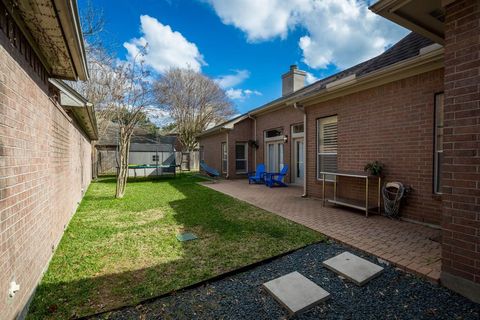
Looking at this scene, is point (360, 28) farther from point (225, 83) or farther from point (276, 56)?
point (225, 83)

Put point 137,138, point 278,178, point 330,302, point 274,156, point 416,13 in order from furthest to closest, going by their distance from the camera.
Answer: point 137,138, point 274,156, point 278,178, point 416,13, point 330,302

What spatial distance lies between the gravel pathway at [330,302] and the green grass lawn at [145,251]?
8.4 inches

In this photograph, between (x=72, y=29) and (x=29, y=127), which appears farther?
(x=29, y=127)

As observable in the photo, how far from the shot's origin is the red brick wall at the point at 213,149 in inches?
587

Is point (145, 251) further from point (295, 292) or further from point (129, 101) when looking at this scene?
point (129, 101)

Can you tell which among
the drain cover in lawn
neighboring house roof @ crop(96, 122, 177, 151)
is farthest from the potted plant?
neighboring house roof @ crop(96, 122, 177, 151)

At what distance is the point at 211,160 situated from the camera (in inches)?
651

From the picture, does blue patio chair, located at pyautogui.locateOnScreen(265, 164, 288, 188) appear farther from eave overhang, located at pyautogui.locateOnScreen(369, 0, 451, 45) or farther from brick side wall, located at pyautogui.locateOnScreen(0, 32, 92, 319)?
brick side wall, located at pyautogui.locateOnScreen(0, 32, 92, 319)

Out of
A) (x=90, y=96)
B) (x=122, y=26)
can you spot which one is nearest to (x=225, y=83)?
(x=90, y=96)

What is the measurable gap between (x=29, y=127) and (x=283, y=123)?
30.4 feet

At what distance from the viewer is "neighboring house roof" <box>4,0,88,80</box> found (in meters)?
1.83

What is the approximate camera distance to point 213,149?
16.1 metres

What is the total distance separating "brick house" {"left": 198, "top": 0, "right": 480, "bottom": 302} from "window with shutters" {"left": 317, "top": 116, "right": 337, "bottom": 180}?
3 cm

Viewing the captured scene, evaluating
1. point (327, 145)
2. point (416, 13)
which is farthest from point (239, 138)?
point (416, 13)
